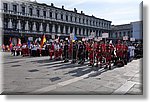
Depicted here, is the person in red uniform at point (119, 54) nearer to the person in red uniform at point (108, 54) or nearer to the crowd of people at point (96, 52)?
the crowd of people at point (96, 52)

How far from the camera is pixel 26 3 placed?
31.7 m

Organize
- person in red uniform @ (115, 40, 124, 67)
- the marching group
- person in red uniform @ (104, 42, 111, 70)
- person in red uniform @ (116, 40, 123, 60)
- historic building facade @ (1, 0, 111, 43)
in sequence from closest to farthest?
person in red uniform @ (104, 42, 111, 70)
the marching group
person in red uniform @ (115, 40, 124, 67)
person in red uniform @ (116, 40, 123, 60)
historic building facade @ (1, 0, 111, 43)

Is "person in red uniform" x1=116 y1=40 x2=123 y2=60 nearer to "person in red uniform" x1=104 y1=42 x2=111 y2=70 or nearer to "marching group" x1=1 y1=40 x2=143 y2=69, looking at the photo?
"marching group" x1=1 y1=40 x2=143 y2=69

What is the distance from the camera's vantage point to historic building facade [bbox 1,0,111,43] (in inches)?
1163

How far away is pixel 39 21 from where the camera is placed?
34906 millimetres

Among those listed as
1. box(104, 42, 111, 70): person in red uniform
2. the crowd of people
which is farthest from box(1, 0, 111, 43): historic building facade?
box(104, 42, 111, 70): person in red uniform

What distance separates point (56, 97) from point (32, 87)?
0.95m

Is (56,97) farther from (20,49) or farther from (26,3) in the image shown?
(26,3)

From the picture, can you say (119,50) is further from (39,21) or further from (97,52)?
(39,21)

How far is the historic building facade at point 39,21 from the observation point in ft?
96.9

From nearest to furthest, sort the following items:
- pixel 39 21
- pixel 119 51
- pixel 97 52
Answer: pixel 97 52
pixel 119 51
pixel 39 21

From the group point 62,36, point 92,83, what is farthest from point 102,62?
point 62,36

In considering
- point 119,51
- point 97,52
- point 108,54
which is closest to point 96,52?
point 97,52

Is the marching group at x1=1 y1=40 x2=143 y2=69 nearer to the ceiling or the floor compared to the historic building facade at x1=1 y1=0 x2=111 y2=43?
nearer to the floor
